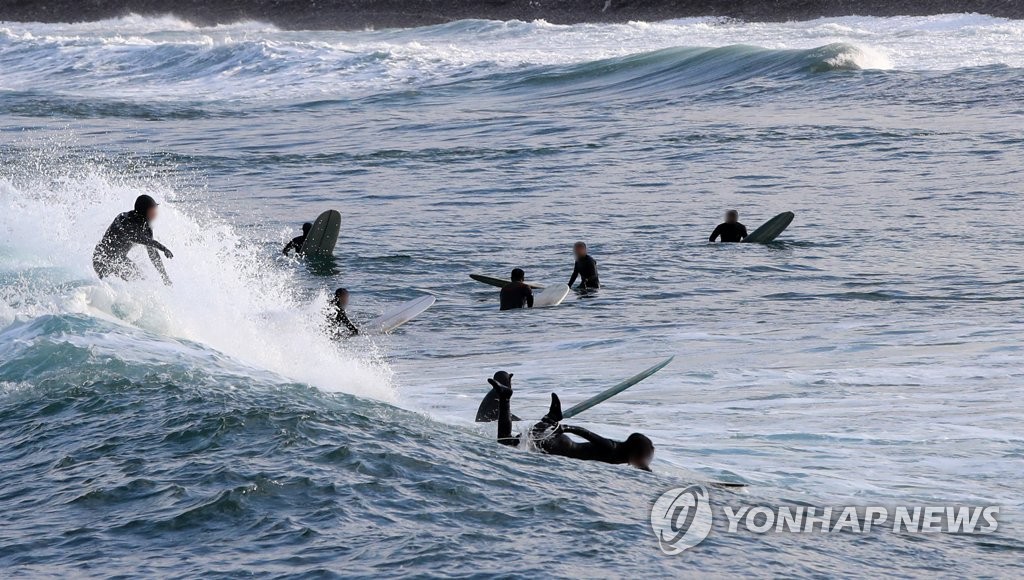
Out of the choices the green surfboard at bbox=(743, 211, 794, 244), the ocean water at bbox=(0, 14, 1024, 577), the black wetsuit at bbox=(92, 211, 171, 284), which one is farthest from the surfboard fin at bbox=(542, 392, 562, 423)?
the green surfboard at bbox=(743, 211, 794, 244)

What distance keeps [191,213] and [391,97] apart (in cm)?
1783

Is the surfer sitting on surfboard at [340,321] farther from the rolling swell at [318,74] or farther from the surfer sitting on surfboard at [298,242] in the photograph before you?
the rolling swell at [318,74]

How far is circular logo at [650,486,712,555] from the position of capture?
22.4 ft

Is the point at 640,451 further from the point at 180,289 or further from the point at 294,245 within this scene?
the point at 294,245

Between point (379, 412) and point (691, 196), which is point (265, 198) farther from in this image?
point (379, 412)

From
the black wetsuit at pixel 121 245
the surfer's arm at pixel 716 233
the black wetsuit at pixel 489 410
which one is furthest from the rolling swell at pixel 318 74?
the black wetsuit at pixel 489 410

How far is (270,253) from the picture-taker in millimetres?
19281

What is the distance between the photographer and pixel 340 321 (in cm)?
1423

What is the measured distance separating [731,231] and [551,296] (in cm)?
410

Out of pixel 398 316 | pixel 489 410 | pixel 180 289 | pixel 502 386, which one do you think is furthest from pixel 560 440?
pixel 398 316

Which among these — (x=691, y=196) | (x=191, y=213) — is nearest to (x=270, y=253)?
(x=191, y=213)

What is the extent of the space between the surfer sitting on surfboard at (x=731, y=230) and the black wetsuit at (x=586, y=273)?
3.19 meters

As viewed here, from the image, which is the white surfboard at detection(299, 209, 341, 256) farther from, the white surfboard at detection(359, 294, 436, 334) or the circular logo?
the circular logo

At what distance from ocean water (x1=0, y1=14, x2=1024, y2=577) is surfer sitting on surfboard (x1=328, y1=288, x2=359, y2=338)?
0.78 feet
